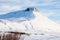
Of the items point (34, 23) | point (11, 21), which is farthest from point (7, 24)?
point (34, 23)

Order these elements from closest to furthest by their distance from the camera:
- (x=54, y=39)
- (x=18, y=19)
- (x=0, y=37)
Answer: (x=0, y=37)
(x=54, y=39)
(x=18, y=19)

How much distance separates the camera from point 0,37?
11195 mm

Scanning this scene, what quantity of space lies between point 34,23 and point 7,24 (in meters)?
4.24

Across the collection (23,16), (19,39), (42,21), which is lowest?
(42,21)

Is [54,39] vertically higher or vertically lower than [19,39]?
lower

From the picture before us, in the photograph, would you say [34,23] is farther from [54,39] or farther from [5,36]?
[5,36]

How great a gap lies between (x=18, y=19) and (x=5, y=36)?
14532 millimetres

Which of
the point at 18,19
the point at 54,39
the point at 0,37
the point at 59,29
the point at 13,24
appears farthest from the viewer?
the point at 13,24

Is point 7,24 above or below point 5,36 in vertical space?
below

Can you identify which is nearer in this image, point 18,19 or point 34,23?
point 18,19

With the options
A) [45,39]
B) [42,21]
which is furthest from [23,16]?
[45,39]

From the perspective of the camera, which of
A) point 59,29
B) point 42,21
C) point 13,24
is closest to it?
point 59,29

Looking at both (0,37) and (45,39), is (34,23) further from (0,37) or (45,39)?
(0,37)

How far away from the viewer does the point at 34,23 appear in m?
28.9
